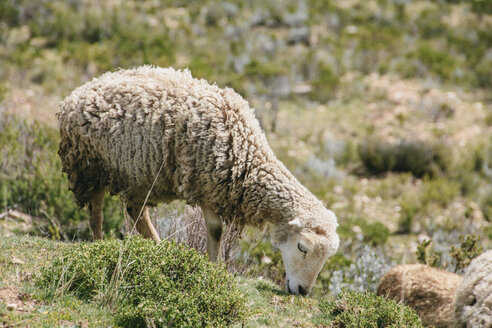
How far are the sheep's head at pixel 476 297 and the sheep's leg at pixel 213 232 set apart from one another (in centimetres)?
249

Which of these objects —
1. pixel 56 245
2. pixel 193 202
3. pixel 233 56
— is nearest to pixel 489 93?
pixel 233 56

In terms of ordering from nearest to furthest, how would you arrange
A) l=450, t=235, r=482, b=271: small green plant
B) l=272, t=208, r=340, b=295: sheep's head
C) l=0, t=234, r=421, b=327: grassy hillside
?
1. l=0, t=234, r=421, b=327: grassy hillside
2. l=272, t=208, r=340, b=295: sheep's head
3. l=450, t=235, r=482, b=271: small green plant

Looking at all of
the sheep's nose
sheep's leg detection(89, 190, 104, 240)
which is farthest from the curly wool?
the sheep's nose

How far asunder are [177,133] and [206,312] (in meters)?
1.94

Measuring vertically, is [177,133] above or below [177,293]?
above

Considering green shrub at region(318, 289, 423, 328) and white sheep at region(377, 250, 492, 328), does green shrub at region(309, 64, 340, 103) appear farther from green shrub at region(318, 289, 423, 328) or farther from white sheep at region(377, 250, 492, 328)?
green shrub at region(318, 289, 423, 328)

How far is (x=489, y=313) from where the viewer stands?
4672 millimetres

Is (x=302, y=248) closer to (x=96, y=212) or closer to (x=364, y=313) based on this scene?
(x=364, y=313)

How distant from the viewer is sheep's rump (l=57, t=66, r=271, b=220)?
5.18 meters

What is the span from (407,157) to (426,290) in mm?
6609

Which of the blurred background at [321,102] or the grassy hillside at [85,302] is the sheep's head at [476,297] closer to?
the grassy hillside at [85,302]

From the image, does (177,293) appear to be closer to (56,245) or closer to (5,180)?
(56,245)

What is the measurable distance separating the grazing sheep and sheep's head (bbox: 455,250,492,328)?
0.24 m

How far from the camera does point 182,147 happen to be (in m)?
5.19
